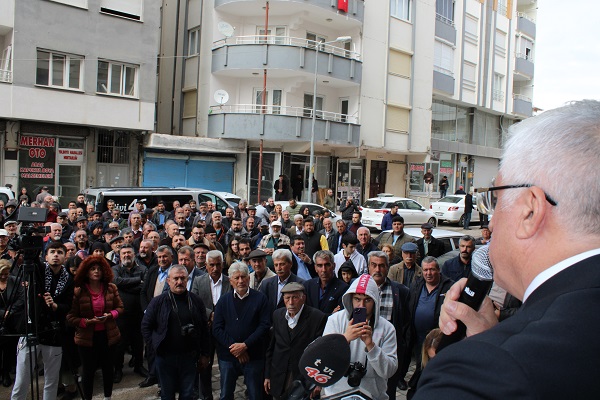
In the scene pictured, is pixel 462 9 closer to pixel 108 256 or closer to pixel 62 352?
pixel 108 256

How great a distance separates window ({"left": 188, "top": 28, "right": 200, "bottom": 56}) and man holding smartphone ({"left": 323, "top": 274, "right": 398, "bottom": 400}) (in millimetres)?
23561

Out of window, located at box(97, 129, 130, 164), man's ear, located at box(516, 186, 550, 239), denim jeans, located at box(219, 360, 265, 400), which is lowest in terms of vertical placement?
denim jeans, located at box(219, 360, 265, 400)

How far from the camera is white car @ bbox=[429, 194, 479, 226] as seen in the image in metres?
23.5

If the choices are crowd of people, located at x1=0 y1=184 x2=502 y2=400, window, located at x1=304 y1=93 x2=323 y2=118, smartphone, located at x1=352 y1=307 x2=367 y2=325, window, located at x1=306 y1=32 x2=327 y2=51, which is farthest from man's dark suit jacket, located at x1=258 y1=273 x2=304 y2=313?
window, located at x1=306 y1=32 x2=327 y2=51

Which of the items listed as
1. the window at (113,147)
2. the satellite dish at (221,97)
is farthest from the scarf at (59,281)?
the satellite dish at (221,97)

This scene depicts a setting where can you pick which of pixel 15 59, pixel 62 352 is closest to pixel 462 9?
pixel 15 59

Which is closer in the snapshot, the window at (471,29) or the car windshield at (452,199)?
the car windshield at (452,199)

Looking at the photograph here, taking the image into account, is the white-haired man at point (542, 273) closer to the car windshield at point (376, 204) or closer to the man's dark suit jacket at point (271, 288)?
the man's dark suit jacket at point (271, 288)

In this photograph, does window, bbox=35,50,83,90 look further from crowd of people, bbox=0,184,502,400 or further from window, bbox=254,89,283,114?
crowd of people, bbox=0,184,502,400

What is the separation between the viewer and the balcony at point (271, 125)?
77.8 ft

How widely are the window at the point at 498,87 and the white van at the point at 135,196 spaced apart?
27754 mm

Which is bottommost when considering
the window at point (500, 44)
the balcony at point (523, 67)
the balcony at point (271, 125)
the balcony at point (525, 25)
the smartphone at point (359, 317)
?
the smartphone at point (359, 317)

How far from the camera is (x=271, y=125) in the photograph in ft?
77.9

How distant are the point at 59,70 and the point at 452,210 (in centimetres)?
1755
